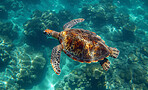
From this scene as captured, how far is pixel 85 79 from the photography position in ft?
24.7

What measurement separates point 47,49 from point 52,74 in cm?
276

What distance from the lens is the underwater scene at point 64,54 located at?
7.36 metres

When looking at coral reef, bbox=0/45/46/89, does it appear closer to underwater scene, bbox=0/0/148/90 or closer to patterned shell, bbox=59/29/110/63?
underwater scene, bbox=0/0/148/90

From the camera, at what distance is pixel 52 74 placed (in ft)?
28.8

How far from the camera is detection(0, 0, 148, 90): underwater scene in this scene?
24.1 feet

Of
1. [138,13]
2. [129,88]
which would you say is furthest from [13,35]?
[138,13]

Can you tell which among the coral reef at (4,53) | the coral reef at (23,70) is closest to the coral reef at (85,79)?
the coral reef at (23,70)

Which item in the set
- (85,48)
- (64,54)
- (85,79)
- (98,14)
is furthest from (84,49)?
(98,14)

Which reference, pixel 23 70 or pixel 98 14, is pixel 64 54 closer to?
pixel 23 70

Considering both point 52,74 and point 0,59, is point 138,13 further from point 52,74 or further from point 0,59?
point 0,59

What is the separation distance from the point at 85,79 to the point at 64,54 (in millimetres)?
3508

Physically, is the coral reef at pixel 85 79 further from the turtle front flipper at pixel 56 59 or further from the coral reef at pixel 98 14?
the coral reef at pixel 98 14

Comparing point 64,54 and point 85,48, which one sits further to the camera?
point 64,54

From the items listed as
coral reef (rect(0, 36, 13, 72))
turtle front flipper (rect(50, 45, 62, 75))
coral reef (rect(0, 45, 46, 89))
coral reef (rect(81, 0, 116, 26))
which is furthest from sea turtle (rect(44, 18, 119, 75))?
coral reef (rect(81, 0, 116, 26))
